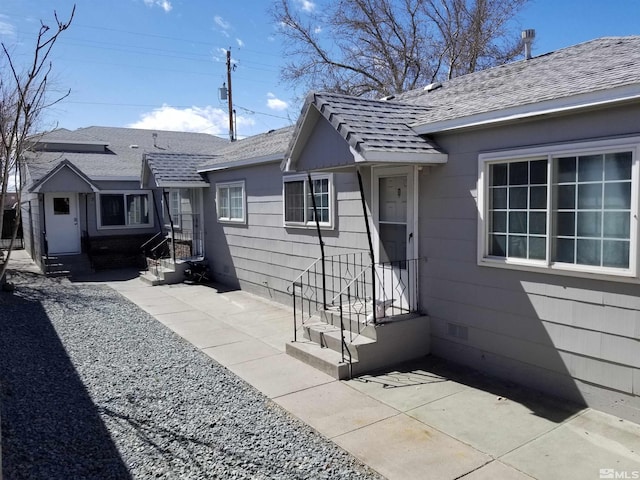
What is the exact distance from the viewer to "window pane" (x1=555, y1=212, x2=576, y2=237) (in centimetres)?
509

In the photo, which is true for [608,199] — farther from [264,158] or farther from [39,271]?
[39,271]

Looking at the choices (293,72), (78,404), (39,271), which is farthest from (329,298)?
(293,72)

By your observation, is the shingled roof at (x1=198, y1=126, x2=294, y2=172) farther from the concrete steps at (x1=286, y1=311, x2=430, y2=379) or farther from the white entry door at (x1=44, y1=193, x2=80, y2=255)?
the white entry door at (x1=44, y1=193, x2=80, y2=255)

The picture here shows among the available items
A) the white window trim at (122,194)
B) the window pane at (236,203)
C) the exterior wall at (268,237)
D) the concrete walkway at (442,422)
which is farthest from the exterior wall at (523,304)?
the white window trim at (122,194)

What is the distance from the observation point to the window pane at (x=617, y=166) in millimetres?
4602

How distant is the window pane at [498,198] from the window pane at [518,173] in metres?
0.15

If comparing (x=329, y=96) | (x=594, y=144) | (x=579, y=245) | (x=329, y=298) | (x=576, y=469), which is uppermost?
(x=329, y=96)

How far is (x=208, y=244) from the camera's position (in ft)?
45.6

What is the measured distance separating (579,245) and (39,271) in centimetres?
1569

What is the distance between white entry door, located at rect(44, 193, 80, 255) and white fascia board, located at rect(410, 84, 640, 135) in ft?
47.1

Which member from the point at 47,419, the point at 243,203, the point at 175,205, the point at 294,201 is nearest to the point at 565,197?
the point at 294,201

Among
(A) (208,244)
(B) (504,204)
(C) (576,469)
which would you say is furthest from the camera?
(A) (208,244)

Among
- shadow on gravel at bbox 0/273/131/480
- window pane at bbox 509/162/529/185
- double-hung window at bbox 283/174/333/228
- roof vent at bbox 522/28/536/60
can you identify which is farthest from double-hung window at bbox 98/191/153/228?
window pane at bbox 509/162/529/185

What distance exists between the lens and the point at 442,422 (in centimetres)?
477
